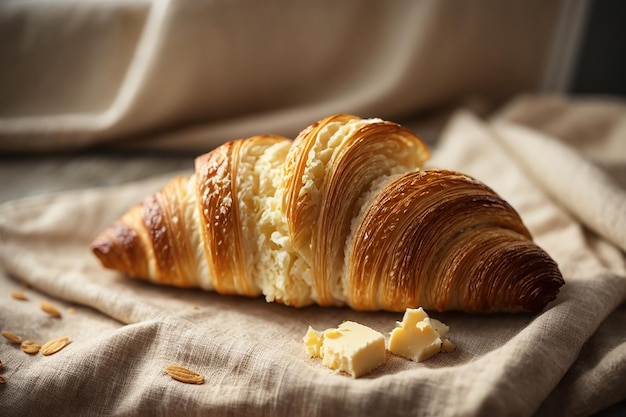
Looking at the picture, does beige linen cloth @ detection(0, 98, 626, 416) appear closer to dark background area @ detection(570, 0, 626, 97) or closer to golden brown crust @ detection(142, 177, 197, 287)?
golden brown crust @ detection(142, 177, 197, 287)

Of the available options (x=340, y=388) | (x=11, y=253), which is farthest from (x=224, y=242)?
(x=11, y=253)

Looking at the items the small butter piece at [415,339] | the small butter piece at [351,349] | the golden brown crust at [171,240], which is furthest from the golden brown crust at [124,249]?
the small butter piece at [415,339]

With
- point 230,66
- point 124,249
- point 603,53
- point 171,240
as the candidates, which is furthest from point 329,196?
point 603,53

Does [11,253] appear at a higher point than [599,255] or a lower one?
lower

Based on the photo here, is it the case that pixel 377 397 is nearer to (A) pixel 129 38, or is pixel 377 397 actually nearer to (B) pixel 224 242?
(B) pixel 224 242

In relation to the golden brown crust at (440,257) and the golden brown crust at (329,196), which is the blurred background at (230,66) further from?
the golden brown crust at (440,257)

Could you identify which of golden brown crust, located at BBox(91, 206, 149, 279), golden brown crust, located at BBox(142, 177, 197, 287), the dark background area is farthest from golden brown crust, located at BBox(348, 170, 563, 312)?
the dark background area
